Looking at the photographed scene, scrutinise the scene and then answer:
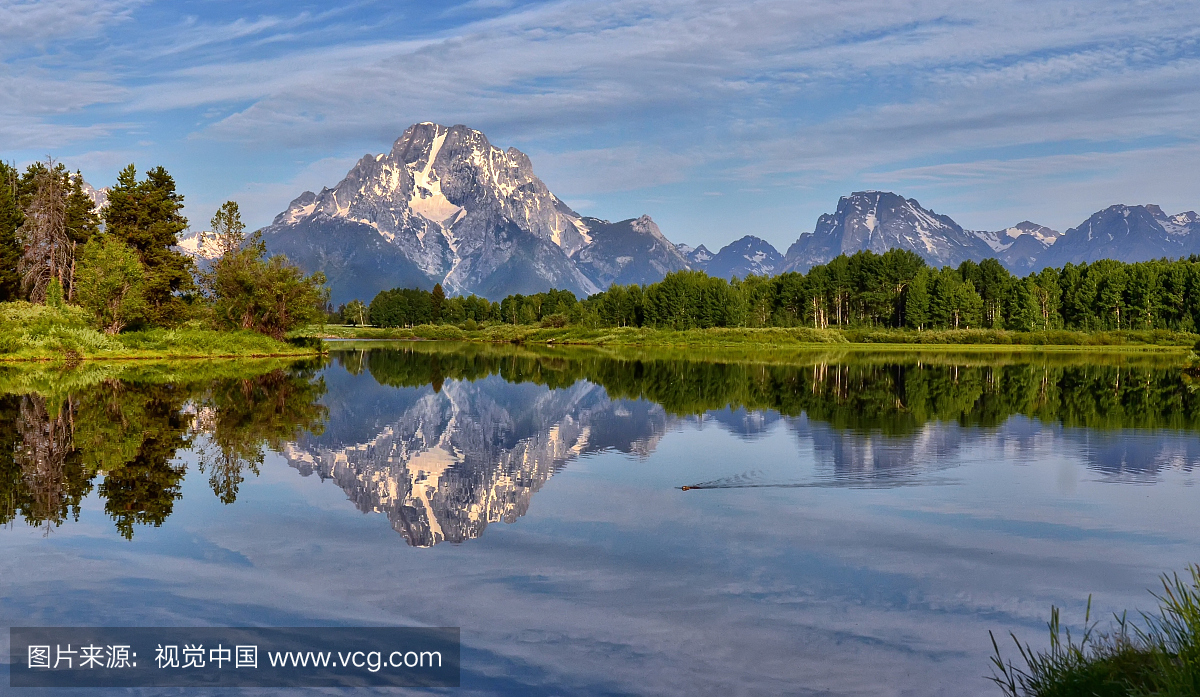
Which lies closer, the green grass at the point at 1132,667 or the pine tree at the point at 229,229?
the green grass at the point at 1132,667

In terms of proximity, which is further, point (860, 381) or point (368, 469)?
point (860, 381)

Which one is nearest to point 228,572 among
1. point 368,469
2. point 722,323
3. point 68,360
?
point 368,469

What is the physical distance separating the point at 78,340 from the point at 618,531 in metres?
56.8

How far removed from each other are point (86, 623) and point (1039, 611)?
11.9 meters

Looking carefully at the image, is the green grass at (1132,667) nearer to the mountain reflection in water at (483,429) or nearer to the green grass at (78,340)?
the mountain reflection in water at (483,429)

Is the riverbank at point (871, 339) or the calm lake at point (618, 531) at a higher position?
the riverbank at point (871, 339)

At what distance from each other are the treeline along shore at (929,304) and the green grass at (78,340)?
79198mm

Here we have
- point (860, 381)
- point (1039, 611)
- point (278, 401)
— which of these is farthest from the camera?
point (860, 381)

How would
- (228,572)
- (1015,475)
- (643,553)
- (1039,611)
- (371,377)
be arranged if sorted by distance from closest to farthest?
(1039,611)
(228,572)
(643,553)
(1015,475)
(371,377)

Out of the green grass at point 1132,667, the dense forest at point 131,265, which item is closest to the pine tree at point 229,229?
the dense forest at point 131,265

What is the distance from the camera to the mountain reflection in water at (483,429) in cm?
1866

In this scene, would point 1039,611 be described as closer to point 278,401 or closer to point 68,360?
point 278,401

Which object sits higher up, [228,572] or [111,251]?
[111,251]

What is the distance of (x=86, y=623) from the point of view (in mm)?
10641
